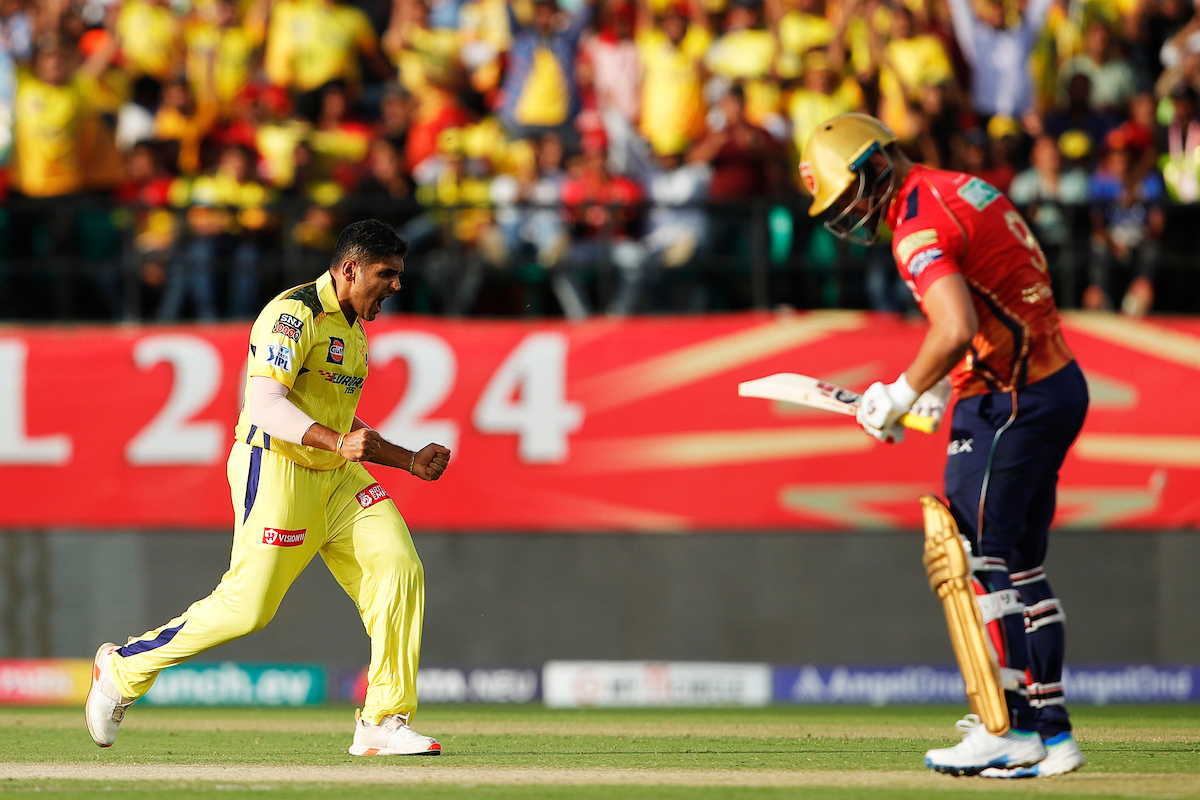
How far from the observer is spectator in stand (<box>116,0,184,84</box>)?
13.4 m

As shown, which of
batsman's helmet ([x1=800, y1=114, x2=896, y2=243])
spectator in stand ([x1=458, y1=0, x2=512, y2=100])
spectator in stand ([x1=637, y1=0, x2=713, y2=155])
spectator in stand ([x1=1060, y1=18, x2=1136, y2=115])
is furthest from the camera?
spectator in stand ([x1=458, y1=0, x2=512, y2=100])

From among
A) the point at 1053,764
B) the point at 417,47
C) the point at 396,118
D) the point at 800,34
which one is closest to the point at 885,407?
the point at 1053,764

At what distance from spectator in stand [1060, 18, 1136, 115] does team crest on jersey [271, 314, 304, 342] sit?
348 inches

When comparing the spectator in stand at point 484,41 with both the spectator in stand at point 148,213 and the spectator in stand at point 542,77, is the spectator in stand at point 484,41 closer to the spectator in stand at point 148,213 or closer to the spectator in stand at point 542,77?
the spectator in stand at point 542,77

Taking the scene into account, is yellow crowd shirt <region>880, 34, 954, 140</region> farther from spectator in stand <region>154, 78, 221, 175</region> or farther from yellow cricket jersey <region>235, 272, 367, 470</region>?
yellow cricket jersey <region>235, 272, 367, 470</region>

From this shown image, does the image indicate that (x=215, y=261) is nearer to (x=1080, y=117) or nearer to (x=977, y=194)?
(x=977, y=194)

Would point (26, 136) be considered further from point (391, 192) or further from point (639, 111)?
point (639, 111)

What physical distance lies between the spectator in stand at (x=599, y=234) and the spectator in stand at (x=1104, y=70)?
413cm

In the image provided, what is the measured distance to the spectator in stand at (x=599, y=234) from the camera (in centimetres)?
1161

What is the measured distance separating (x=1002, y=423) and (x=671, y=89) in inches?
301

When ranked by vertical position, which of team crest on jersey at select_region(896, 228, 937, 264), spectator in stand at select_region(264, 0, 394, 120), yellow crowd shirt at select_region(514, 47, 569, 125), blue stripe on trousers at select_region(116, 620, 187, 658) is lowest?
Answer: blue stripe on trousers at select_region(116, 620, 187, 658)

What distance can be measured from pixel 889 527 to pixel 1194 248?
323cm

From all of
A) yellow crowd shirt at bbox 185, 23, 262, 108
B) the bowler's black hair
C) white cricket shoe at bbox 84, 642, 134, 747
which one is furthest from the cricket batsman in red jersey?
yellow crowd shirt at bbox 185, 23, 262, 108

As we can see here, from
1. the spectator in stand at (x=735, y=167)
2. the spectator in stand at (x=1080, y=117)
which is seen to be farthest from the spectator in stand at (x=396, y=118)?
the spectator in stand at (x=1080, y=117)
